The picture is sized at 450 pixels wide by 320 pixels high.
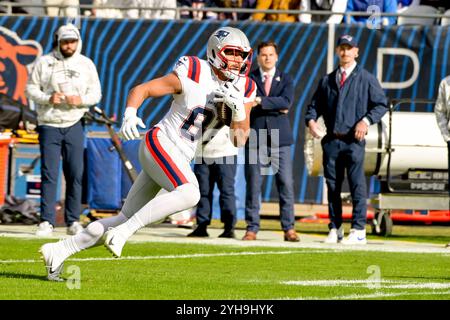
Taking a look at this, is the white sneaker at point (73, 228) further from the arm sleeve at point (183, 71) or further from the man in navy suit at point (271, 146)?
the arm sleeve at point (183, 71)

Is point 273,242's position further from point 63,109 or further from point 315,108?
point 63,109

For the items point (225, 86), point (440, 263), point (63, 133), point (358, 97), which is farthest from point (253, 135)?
point (225, 86)

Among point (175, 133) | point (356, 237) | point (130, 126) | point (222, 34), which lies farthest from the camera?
point (356, 237)

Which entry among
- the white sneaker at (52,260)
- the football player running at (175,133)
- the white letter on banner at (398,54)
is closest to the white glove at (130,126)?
the football player running at (175,133)

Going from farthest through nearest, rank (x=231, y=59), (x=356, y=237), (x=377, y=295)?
(x=356, y=237) < (x=231, y=59) < (x=377, y=295)

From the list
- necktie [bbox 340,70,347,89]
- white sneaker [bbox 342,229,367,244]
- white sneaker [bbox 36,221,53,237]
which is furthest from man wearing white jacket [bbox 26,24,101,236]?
white sneaker [bbox 342,229,367,244]

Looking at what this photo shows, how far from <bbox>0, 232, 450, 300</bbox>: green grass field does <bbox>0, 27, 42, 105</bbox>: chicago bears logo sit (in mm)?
4839

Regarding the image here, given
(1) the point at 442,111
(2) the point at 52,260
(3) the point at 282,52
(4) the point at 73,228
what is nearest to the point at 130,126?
(2) the point at 52,260

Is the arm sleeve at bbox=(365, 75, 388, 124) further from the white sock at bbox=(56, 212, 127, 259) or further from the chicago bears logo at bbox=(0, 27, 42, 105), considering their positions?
the chicago bears logo at bbox=(0, 27, 42, 105)

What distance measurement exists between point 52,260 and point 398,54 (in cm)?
912

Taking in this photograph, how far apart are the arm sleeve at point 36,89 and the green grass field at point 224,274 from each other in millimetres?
1562

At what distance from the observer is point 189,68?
8.53 m

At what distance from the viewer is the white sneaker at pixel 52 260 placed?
8.08 metres

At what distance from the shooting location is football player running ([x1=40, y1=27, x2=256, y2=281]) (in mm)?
8031
